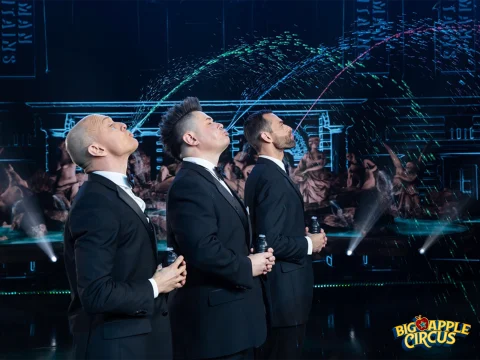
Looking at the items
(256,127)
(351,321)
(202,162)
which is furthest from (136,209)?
(351,321)

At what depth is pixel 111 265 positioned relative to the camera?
1.76 metres

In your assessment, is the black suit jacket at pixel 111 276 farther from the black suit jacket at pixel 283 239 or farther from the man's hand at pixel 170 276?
the black suit jacket at pixel 283 239

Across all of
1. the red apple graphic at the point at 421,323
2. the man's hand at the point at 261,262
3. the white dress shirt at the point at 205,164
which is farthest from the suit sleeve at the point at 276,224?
the red apple graphic at the point at 421,323

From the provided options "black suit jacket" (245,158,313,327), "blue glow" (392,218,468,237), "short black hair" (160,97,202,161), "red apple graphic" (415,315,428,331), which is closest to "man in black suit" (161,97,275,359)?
"short black hair" (160,97,202,161)

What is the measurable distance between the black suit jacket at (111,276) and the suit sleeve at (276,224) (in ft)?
3.51

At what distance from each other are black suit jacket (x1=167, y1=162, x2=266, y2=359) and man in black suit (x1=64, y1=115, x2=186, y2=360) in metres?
0.24

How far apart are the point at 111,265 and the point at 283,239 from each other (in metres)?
1.30

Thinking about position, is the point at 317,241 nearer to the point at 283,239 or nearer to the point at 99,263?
the point at 283,239

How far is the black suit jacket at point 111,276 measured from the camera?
5.66ft

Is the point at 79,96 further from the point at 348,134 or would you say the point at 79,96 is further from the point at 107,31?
the point at 348,134

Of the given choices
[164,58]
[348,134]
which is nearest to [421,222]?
[348,134]

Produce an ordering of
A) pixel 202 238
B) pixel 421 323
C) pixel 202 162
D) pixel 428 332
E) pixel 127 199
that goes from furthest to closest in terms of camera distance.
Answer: pixel 421 323
pixel 428 332
pixel 202 162
pixel 202 238
pixel 127 199

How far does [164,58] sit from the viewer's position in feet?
26.2

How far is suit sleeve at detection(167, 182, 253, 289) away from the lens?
2145mm
